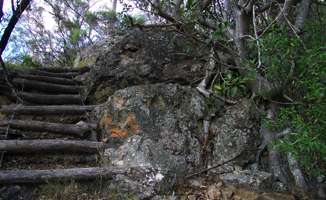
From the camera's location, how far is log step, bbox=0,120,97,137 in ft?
14.5

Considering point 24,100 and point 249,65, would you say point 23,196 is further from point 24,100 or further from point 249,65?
point 249,65

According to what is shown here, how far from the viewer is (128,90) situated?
4.68 meters

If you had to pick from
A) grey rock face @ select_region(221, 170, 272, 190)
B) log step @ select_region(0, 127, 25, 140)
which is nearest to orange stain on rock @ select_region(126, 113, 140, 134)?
grey rock face @ select_region(221, 170, 272, 190)

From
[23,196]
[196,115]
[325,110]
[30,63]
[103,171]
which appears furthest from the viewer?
[30,63]

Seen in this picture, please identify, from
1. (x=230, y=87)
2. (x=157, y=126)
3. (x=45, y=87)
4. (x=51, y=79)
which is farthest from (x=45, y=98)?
(x=230, y=87)

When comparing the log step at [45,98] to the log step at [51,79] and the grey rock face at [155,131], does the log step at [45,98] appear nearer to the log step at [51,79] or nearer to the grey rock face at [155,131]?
the log step at [51,79]

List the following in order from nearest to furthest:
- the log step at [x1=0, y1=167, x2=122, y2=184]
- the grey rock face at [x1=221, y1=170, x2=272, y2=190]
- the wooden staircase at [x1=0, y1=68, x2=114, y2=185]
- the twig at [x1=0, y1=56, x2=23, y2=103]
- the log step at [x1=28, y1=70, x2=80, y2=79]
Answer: the log step at [x1=0, y1=167, x2=122, y2=184]
the wooden staircase at [x1=0, y1=68, x2=114, y2=185]
the grey rock face at [x1=221, y1=170, x2=272, y2=190]
the twig at [x1=0, y1=56, x2=23, y2=103]
the log step at [x1=28, y1=70, x2=80, y2=79]

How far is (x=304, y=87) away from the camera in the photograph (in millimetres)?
3482

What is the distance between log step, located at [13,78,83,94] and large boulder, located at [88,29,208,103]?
26cm

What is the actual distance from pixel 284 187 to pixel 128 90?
6.54ft

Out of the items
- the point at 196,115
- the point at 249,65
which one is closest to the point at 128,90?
the point at 196,115

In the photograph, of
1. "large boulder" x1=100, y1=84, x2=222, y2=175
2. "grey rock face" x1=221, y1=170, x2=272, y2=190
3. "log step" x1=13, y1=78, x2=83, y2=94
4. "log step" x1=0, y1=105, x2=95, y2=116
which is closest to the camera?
"grey rock face" x1=221, y1=170, x2=272, y2=190

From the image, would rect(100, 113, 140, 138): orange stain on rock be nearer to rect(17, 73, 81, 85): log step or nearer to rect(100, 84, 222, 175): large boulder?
rect(100, 84, 222, 175): large boulder

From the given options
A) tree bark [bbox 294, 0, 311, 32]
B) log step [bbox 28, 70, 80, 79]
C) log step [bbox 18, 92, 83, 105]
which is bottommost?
log step [bbox 18, 92, 83, 105]
